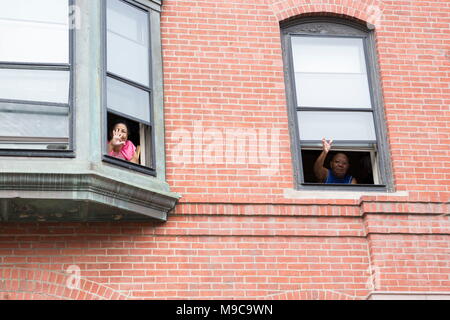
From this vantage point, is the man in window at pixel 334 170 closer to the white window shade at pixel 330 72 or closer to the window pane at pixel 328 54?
the white window shade at pixel 330 72

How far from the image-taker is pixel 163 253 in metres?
11.0

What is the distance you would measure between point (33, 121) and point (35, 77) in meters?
0.55

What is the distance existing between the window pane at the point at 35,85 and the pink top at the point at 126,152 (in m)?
0.85

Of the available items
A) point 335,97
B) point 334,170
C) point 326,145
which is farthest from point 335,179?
point 335,97

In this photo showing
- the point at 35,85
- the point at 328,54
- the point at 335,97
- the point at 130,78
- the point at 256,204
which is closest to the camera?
the point at 35,85

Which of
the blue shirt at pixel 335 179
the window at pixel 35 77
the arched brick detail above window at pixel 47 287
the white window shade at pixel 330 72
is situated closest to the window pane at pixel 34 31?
the window at pixel 35 77

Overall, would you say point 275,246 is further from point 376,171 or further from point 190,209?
point 376,171

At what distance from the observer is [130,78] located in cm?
1159

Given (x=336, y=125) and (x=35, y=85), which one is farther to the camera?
(x=336, y=125)

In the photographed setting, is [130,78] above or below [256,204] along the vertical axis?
above

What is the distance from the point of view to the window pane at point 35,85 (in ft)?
35.6

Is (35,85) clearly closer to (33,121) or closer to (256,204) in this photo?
(33,121)

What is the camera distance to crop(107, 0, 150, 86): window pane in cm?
1158
